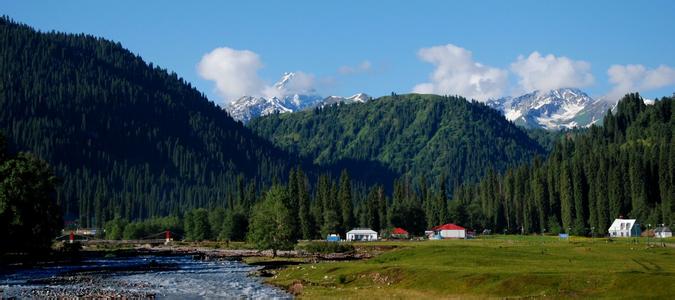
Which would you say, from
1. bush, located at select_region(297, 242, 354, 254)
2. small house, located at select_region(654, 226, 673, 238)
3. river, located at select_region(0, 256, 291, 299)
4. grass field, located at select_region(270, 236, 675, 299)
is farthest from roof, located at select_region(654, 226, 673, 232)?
river, located at select_region(0, 256, 291, 299)

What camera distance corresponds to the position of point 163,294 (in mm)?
81688

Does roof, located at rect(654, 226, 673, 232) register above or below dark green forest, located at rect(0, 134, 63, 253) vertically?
below

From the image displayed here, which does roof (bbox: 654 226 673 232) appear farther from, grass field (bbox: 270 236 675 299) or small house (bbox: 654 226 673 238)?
grass field (bbox: 270 236 675 299)

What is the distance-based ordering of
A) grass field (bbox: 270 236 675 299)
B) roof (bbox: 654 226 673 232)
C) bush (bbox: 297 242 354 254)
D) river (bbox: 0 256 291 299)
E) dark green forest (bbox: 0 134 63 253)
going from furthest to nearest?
1. roof (bbox: 654 226 673 232)
2. bush (bbox: 297 242 354 254)
3. dark green forest (bbox: 0 134 63 253)
4. river (bbox: 0 256 291 299)
5. grass field (bbox: 270 236 675 299)

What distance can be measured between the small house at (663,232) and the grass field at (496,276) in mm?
91375

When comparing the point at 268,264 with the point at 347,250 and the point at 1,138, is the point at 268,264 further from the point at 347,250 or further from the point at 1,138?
the point at 1,138

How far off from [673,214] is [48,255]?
153 m

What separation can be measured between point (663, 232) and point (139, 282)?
5645 inches

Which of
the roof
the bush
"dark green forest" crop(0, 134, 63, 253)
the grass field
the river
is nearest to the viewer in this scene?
the grass field

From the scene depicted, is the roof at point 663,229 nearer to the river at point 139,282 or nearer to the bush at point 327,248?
the bush at point 327,248

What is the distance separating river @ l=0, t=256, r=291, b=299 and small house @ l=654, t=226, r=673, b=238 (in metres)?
115

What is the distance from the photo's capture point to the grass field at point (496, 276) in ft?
200

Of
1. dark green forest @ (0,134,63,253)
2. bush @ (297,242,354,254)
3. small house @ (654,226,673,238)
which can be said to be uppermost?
dark green forest @ (0,134,63,253)

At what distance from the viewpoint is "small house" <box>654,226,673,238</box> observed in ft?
630
